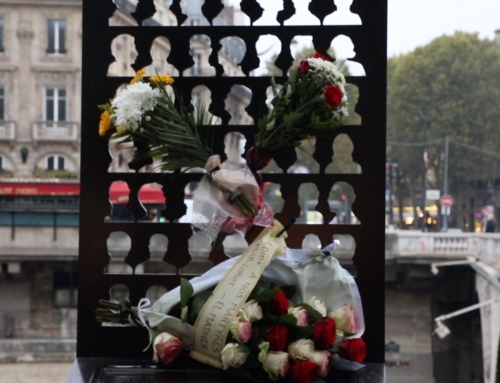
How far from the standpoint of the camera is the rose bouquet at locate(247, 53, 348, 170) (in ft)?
8.40

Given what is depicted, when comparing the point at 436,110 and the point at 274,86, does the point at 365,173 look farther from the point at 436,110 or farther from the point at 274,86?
the point at 436,110

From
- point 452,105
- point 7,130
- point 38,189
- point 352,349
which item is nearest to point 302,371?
point 352,349

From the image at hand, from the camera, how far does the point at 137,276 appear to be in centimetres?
294

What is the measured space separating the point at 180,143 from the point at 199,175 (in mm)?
220

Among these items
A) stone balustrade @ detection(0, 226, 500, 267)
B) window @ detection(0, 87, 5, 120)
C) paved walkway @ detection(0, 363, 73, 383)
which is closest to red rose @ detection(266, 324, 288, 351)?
stone balustrade @ detection(0, 226, 500, 267)

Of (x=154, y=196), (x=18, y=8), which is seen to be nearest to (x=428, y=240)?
(x=154, y=196)

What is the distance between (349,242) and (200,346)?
18.9 meters

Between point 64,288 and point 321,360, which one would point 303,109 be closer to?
point 321,360

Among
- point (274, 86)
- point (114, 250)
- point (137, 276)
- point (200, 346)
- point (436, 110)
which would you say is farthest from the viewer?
point (436, 110)

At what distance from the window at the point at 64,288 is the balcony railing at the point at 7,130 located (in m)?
7.78

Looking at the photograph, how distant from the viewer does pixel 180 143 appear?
8.64ft

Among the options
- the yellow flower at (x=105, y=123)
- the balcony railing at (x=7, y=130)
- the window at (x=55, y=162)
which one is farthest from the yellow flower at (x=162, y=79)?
the window at (x=55, y=162)

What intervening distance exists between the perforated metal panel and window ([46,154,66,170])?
26.0 meters

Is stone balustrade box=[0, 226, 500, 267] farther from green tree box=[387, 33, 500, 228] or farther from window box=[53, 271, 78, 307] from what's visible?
green tree box=[387, 33, 500, 228]
